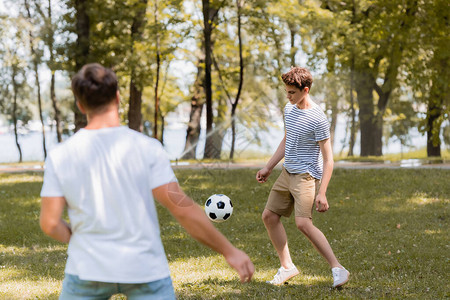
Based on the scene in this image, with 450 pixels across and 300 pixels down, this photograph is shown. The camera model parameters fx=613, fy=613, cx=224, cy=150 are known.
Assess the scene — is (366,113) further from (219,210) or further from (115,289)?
(115,289)

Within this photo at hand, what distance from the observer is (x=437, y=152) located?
24.2m

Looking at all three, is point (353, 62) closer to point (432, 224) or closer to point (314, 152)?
point (432, 224)

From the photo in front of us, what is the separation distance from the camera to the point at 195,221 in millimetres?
2408

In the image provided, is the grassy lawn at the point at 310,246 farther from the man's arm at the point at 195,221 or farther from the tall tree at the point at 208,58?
the tall tree at the point at 208,58

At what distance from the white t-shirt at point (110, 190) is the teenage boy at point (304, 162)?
3060mm

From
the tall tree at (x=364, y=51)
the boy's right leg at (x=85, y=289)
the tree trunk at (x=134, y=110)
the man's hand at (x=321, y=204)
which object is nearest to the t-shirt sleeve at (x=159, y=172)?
the boy's right leg at (x=85, y=289)

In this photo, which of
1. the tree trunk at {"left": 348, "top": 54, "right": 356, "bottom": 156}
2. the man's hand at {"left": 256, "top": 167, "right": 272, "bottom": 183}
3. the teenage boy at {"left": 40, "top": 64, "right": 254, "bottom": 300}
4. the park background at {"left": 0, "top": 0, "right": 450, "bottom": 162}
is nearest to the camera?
the teenage boy at {"left": 40, "top": 64, "right": 254, "bottom": 300}

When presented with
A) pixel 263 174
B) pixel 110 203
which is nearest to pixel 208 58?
pixel 263 174

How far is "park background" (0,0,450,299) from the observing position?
664 centimetres

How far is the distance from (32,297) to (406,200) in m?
7.65

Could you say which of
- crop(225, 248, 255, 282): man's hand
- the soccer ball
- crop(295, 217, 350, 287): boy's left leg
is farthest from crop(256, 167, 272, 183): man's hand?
crop(225, 248, 255, 282): man's hand

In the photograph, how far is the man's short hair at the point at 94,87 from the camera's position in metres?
2.41

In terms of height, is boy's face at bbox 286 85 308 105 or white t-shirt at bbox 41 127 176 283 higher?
boy's face at bbox 286 85 308 105

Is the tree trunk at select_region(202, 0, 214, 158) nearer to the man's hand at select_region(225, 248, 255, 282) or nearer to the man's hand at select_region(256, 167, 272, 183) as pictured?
the man's hand at select_region(256, 167, 272, 183)
